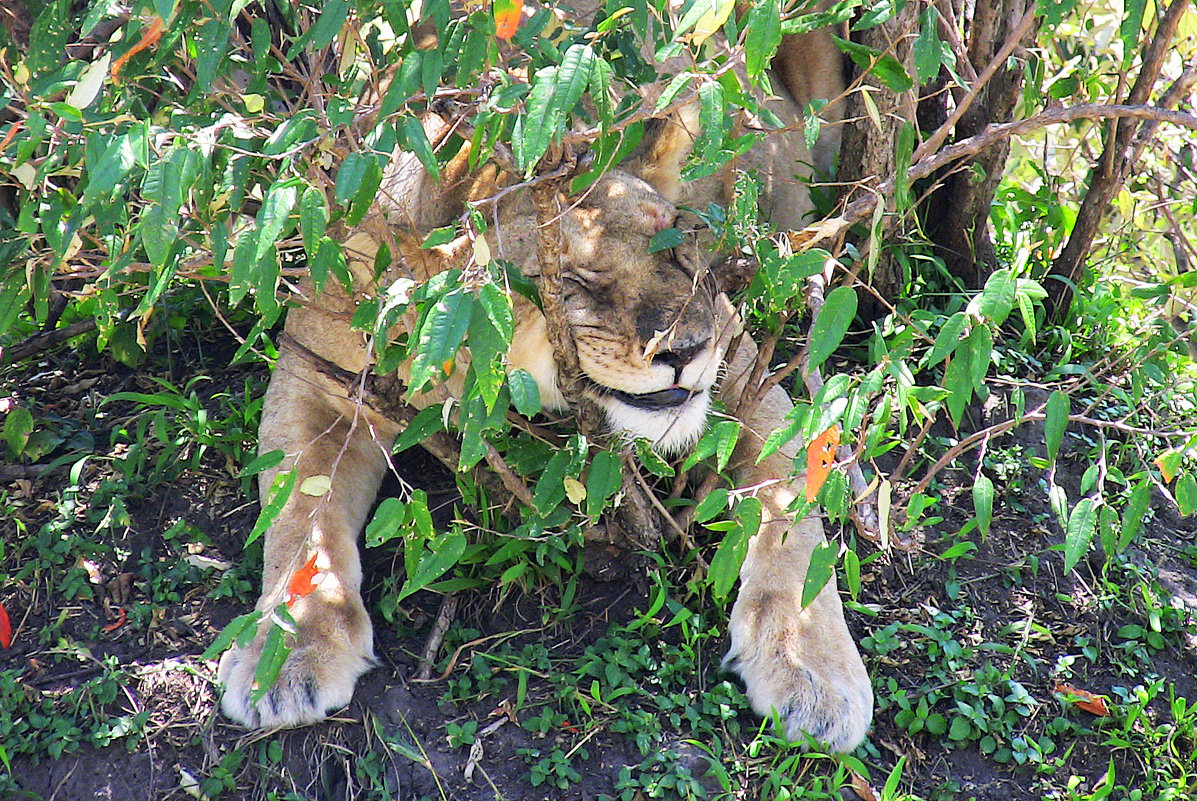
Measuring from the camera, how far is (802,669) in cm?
273

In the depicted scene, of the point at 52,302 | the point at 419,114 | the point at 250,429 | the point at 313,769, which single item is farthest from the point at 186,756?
the point at 52,302

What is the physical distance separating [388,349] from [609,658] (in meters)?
0.94

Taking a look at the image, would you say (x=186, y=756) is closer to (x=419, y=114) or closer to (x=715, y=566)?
(x=715, y=566)

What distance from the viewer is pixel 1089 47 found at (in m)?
4.48

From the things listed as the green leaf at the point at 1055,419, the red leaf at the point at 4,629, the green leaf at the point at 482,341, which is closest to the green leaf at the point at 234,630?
the green leaf at the point at 482,341

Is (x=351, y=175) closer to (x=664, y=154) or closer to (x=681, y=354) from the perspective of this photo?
(x=681, y=354)

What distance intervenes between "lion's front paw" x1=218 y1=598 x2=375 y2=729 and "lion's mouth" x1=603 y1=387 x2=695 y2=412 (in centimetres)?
84

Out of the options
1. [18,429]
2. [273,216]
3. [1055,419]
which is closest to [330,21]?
[273,216]

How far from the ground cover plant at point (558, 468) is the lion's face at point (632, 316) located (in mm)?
157

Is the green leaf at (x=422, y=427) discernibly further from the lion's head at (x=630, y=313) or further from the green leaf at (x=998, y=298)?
the green leaf at (x=998, y=298)

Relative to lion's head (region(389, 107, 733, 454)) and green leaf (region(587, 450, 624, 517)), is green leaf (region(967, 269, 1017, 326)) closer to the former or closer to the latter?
lion's head (region(389, 107, 733, 454))

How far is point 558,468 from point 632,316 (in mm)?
376

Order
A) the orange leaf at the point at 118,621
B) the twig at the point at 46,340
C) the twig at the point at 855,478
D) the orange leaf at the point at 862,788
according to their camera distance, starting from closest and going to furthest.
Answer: the orange leaf at the point at 862,788, the twig at the point at 855,478, the orange leaf at the point at 118,621, the twig at the point at 46,340

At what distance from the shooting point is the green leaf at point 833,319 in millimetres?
2021
